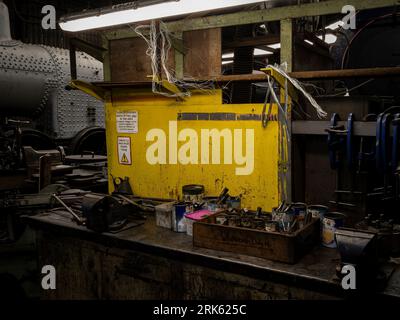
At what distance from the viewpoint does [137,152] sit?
11.0ft

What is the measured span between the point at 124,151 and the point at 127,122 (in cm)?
26

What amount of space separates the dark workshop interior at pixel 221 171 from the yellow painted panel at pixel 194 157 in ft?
0.04

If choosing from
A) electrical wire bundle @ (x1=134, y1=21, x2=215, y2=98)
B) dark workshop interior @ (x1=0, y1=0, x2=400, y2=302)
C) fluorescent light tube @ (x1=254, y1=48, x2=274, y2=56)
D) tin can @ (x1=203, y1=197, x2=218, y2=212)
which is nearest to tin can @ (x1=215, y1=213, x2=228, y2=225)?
dark workshop interior @ (x1=0, y1=0, x2=400, y2=302)

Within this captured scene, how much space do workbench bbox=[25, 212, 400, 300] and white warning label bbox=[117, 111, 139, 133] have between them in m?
0.90

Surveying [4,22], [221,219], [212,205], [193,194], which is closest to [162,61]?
[193,194]

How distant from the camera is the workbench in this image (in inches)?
74.0

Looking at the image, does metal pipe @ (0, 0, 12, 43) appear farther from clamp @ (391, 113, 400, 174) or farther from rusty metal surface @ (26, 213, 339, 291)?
clamp @ (391, 113, 400, 174)

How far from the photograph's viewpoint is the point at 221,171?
9.83 feet

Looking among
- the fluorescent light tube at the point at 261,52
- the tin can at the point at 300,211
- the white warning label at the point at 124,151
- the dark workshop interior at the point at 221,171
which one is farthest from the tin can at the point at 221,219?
the fluorescent light tube at the point at 261,52

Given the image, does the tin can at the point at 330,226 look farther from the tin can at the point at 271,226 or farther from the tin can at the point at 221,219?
the tin can at the point at 221,219

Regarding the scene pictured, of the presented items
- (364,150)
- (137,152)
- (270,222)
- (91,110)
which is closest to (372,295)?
(270,222)

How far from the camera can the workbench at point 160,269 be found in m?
1.88
